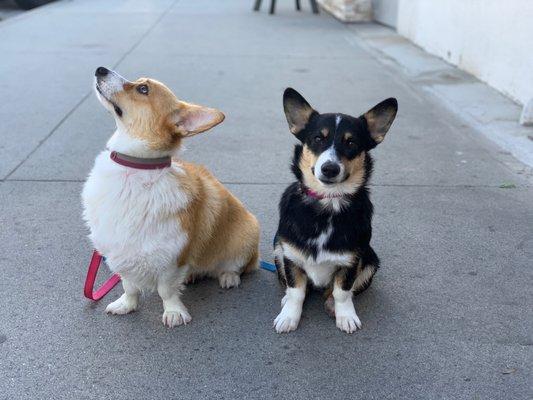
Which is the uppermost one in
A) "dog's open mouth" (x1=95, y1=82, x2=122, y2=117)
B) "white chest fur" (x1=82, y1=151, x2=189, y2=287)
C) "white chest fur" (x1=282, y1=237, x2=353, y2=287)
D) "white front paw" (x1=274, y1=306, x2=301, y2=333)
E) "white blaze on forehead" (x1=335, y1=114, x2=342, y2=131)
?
"dog's open mouth" (x1=95, y1=82, x2=122, y2=117)

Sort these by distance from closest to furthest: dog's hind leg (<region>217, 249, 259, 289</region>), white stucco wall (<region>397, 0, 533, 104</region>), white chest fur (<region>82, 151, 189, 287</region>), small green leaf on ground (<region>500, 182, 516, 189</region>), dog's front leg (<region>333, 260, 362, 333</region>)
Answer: white chest fur (<region>82, 151, 189, 287</region>) → dog's front leg (<region>333, 260, 362, 333</region>) → dog's hind leg (<region>217, 249, 259, 289</region>) → small green leaf on ground (<region>500, 182, 516, 189</region>) → white stucco wall (<region>397, 0, 533, 104</region>)

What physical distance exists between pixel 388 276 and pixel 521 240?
1.18m

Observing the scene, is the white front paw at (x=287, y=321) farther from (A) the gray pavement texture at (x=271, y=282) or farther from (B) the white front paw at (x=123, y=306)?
(B) the white front paw at (x=123, y=306)

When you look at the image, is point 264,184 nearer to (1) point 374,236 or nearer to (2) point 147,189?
(1) point 374,236

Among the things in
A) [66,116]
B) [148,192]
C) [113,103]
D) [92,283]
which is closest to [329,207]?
[148,192]

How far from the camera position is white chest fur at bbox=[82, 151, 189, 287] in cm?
272

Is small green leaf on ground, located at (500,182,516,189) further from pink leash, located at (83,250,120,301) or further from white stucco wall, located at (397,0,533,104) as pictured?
pink leash, located at (83,250,120,301)

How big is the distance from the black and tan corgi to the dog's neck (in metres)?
0.78

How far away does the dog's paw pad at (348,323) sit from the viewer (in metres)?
3.01

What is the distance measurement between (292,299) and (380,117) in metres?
1.15

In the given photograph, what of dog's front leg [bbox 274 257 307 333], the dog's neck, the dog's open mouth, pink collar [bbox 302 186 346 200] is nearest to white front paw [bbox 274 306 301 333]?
dog's front leg [bbox 274 257 307 333]

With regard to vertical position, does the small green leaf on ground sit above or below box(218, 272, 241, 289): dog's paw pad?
below

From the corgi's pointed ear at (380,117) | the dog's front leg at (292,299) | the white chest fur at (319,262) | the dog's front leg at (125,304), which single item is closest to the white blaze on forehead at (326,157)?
the corgi's pointed ear at (380,117)

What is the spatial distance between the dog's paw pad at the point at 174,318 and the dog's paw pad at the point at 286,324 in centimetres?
53
